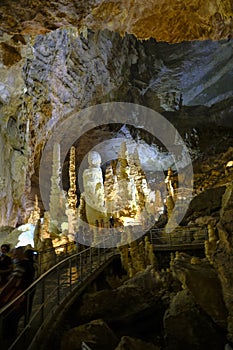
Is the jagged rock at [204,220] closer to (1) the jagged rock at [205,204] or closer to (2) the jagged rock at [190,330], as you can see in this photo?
(1) the jagged rock at [205,204]

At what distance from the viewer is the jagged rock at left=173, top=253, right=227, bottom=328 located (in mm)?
3805

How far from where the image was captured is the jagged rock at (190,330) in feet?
12.1

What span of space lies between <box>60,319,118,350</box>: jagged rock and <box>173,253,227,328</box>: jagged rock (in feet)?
4.69

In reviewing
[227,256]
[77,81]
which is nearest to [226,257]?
[227,256]

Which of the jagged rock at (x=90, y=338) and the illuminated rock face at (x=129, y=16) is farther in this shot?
the illuminated rock face at (x=129, y=16)

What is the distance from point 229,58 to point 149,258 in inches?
543

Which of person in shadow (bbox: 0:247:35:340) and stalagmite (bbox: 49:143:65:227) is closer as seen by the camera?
person in shadow (bbox: 0:247:35:340)

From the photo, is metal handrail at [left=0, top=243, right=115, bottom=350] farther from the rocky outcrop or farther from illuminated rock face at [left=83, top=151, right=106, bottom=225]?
illuminated rock face at [left=83, top=151, right=106, bottom=225]

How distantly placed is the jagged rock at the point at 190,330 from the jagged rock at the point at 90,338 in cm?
93

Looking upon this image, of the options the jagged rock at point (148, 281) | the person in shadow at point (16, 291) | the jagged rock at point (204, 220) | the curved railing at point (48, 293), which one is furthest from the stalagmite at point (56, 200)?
the person in shadow at point (16, 291)

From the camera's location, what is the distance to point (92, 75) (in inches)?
525

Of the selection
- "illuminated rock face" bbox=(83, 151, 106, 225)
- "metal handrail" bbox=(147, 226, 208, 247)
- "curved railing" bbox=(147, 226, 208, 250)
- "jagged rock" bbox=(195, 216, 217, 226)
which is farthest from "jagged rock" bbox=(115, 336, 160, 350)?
"illuminated rock face" bbox=(83, 151, 106, 225)

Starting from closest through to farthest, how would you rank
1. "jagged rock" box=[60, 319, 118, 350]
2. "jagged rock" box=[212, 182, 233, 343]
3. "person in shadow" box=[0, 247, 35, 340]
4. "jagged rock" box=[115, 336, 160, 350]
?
"person in shadow" box=[0, 247, 35, 340]
"jagged rock" box=[115, 336, 160, 350]
"jagged rock" box=[60, 319, 118, 350]
"jagged rock" box=[212, 182, 233, 343]

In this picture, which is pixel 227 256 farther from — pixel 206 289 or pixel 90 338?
pixel 90 338
